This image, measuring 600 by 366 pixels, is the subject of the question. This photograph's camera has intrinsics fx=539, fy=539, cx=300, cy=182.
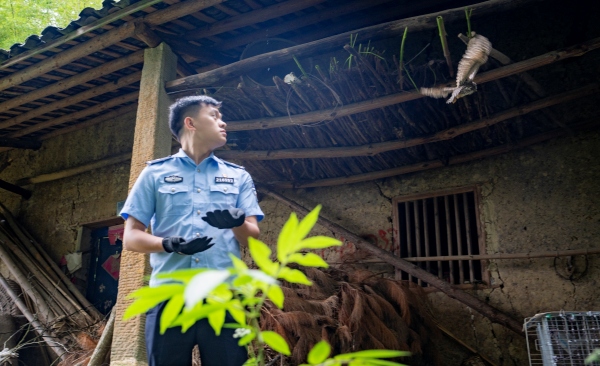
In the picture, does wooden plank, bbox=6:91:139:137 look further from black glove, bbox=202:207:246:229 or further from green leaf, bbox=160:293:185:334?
green leaf, bbox=160:293:185:334

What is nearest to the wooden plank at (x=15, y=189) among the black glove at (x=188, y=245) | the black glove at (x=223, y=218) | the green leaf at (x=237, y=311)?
the black glove at (x=188, y=245)

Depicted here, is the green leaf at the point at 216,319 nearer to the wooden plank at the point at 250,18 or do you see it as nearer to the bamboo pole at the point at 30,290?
the wooden plank at the point at 250,18

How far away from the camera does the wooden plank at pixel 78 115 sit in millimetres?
6570

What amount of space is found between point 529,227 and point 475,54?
221cm

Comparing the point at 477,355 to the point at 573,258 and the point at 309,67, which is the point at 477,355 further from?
the point at 309,67

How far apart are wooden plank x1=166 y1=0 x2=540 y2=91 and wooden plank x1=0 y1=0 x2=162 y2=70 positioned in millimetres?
668

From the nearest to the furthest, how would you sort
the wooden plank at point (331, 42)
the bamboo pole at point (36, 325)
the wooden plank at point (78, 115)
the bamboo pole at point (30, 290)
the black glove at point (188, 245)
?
the black glove at point (188, 245) < the wooden plank at point (331, 42) < the bamboo pole at point (36, 325) < the bamboo pole at point (30, 290) < the wooden plank at point (78, 115)

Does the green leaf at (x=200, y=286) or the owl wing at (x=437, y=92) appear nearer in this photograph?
the green leaf at (x=200, y=286)

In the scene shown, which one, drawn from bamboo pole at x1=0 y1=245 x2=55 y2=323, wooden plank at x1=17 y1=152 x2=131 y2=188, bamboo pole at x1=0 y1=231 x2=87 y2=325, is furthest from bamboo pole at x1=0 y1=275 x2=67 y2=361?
wooden plank at x1=17 y1=152 x2=131 y2=188

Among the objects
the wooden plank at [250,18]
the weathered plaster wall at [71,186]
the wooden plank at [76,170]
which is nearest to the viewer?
the wooden plank at [250,18]

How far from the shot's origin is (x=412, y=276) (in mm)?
5195

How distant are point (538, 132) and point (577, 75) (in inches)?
23.0

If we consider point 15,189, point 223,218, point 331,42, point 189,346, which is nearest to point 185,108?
point 223,218

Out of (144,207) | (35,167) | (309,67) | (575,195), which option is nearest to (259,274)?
(144,207)
